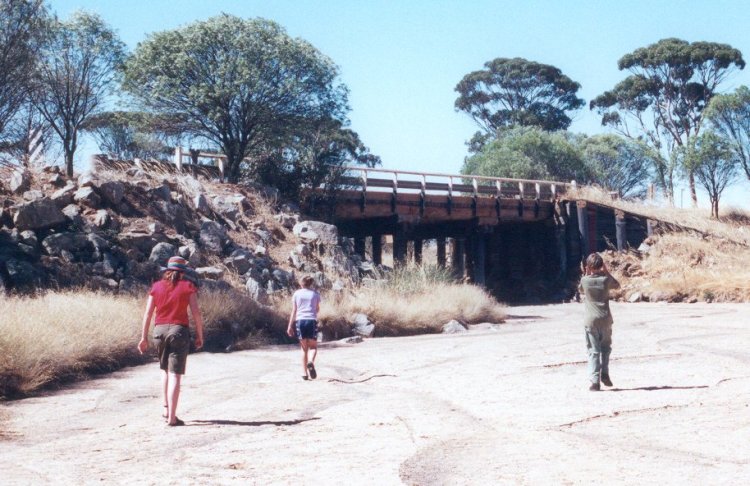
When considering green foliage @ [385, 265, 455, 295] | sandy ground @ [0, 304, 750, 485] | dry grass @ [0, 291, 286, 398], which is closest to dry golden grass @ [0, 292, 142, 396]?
dry grass @ [0, 291, 286, 398]

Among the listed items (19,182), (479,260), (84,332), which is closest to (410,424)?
(84,332)

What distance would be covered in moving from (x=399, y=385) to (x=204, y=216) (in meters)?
14.8

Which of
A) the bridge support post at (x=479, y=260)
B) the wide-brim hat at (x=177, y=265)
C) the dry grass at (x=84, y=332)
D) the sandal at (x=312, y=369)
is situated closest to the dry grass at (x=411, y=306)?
the dry grass at (x=84, y=332)

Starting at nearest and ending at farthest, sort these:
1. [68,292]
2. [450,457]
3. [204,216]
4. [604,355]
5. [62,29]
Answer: [450,457]
[604,355]
[68,292]
[204,216]
[62,29]

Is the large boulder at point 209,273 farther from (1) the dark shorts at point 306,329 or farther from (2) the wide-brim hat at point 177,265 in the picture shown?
(2) the wide-brim hat at point 177,265

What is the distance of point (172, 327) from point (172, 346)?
199 mm

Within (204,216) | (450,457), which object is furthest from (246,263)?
(450,457)

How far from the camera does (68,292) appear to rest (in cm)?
1628

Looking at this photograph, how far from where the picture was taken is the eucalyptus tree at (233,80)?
26766 mm

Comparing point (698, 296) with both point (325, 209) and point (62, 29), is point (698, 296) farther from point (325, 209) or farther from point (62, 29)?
point (62, 29)

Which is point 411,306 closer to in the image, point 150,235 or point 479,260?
point 150,235

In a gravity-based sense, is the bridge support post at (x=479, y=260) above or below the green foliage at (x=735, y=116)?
below

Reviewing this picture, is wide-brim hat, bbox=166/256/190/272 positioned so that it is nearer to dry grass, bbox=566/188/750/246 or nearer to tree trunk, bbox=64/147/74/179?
tree trunk, bbox=64/147/74/179

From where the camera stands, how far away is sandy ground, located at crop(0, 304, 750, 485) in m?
5.73
